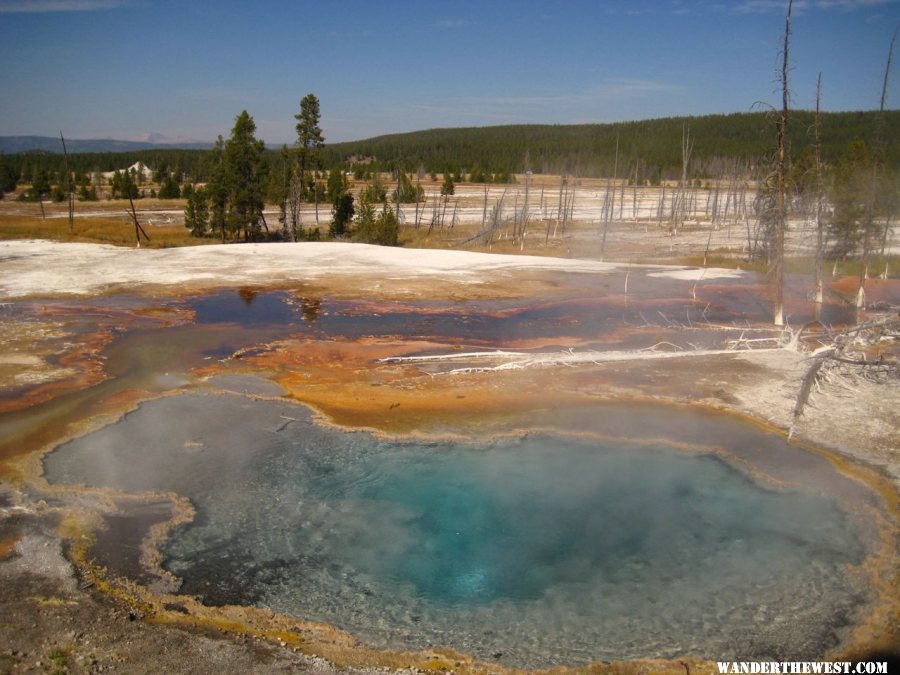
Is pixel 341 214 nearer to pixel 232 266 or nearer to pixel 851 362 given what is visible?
pixel 232 266

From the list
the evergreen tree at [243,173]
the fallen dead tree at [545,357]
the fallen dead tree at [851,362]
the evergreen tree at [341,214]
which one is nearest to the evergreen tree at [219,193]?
the evergreen tree at [243,173]

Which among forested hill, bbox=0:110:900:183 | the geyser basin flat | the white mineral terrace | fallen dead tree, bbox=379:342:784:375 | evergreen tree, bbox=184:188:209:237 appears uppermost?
forested hill, bbox=0:110:900:183

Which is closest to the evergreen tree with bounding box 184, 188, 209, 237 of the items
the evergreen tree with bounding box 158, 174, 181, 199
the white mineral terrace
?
the white mineral terrace

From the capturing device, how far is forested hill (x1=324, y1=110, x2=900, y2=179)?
80438mm

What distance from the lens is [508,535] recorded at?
23.7 feet

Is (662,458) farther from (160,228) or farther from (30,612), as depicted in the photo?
(160,228)

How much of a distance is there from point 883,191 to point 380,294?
66.3ft

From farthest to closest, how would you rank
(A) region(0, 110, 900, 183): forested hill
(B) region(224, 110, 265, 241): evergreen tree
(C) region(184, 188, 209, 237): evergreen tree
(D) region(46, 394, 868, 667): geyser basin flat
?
(A) region(0, 110, 900, 183): forested hill → (C) region(184, 188, 209, 237): evergreen tree → (B) region(224, 110, 265, 241): evergreen tree → (D) region(46, 394, 868, 667): geyser basin flat

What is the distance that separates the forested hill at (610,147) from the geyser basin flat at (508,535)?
2457 inches

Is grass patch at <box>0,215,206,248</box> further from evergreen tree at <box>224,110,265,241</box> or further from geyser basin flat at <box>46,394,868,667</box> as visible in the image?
geyser basin flat at <box>46,394,868,667</box>

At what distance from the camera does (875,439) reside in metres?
9.37

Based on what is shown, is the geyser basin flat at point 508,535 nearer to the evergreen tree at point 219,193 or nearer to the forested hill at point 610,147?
the evergreen tree at point 219,193

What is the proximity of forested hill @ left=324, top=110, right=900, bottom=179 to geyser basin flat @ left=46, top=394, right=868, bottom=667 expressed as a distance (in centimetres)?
6241

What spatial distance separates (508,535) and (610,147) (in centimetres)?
9105
